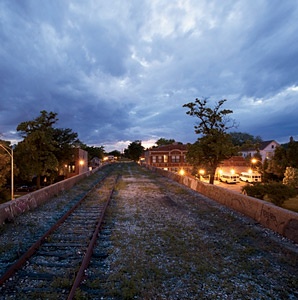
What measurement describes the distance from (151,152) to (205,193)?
48494 mm

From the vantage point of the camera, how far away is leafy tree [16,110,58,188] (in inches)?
1274

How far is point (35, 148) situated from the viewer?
105 feet

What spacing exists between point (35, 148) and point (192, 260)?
31.4 meters

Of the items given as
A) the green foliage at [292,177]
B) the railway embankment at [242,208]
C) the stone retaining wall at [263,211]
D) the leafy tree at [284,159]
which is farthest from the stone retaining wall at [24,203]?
the leafy tree at [284,159]

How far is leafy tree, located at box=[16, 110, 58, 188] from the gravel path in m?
27.0

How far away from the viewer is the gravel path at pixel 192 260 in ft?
14.6

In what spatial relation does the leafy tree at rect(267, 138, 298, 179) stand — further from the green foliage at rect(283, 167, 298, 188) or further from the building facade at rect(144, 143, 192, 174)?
the building facade at rect(144, 143, 192, 174)

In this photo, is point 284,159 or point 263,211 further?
point 284,159

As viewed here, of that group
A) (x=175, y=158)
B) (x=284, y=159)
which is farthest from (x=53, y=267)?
(x=175, y=158)

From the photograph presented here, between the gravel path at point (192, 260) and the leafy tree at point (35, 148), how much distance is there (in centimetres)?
2697

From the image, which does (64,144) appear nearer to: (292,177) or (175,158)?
(175,158)

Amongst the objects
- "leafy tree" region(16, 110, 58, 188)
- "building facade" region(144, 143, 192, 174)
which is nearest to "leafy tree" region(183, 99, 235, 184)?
"leafy tree" region(16, 110, 58, 188)

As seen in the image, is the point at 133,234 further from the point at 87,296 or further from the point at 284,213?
the point at 284,213

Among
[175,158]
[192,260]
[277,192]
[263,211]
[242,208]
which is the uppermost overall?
[175,158]
